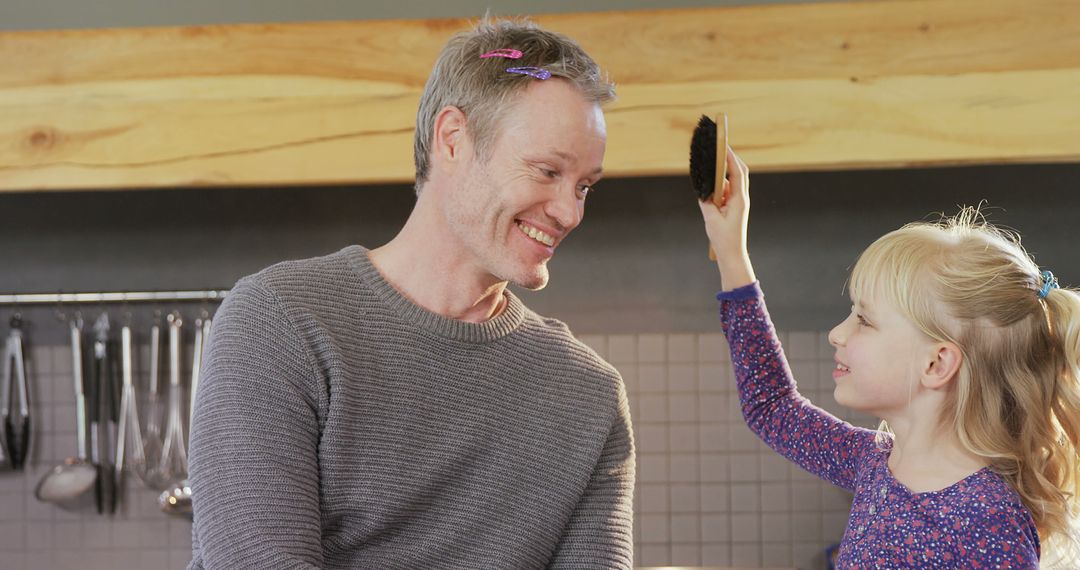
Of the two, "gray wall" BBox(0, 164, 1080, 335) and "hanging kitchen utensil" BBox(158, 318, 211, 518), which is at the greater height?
"gray wall" BBox(0, 164, 1080, 335)

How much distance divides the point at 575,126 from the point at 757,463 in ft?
5.44

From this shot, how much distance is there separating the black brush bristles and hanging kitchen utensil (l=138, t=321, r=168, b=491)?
1.63 meters

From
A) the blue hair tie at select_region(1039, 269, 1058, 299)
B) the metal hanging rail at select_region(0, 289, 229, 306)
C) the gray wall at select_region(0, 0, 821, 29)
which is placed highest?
the gray wall at select_region(0, 0, 821, 29)

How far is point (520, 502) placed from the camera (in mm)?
1331

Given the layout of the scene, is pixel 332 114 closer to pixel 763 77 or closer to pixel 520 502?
pixel 763 77

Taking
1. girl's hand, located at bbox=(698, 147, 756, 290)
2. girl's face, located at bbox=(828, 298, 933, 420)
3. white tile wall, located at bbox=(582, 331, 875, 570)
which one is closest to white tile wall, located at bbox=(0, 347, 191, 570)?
white tile wall, located at bbox=(582, 331, 875, 570)

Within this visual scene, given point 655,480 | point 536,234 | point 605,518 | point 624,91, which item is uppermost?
point 624,91

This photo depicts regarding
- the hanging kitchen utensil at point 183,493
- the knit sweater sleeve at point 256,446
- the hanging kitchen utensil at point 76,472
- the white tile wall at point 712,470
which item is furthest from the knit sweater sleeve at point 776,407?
the hanging kitchen utensil at point 76,472

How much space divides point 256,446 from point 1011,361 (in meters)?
0.86

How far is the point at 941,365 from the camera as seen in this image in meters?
1.37

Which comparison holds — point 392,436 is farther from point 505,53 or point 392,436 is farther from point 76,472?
point 76,472

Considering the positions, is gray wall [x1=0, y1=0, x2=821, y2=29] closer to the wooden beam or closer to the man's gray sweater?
the wooden beam

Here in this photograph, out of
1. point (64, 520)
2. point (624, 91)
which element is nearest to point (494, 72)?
point (624, 91)

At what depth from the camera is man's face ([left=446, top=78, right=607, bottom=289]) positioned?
1.26m
